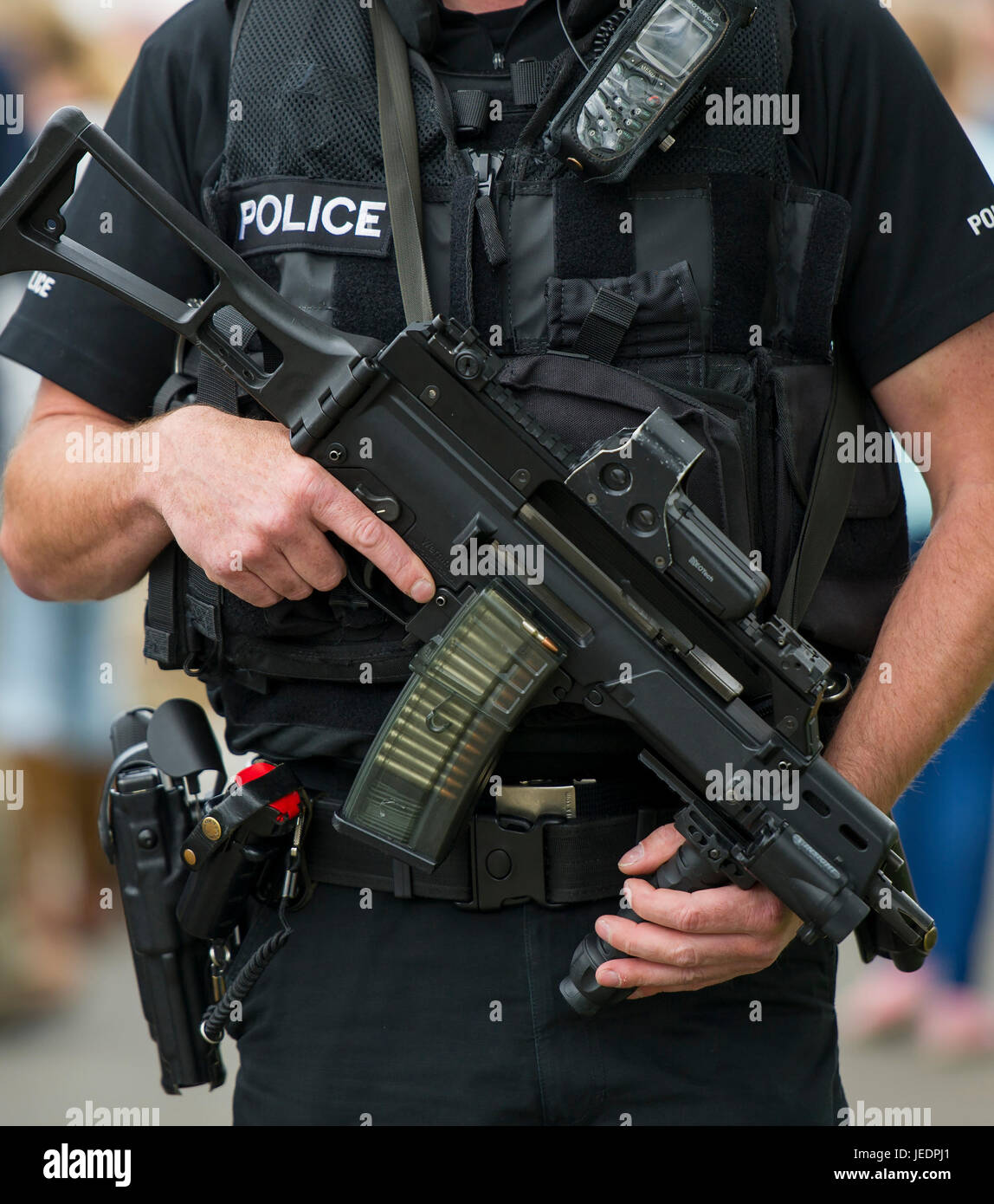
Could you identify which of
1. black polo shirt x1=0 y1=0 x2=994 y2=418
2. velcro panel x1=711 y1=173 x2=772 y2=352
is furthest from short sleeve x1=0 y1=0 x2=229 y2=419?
velcro panel x1=711 y1=173 x2=772 y2=352

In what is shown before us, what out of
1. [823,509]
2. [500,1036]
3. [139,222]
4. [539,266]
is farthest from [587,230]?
[500,1036]

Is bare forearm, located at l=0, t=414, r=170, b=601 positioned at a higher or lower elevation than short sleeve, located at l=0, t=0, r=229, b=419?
lower

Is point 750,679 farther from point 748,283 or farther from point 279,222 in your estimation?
point 279,222

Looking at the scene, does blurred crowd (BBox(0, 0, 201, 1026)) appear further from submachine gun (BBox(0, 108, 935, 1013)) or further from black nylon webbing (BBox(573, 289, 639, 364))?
black nylon webbing (BBox(573, 289, 639, 364))

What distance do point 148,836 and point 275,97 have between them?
85 cm

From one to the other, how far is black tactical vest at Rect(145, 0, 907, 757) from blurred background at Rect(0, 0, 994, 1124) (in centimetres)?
144

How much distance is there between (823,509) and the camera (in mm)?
1312

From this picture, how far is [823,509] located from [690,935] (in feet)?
1.57

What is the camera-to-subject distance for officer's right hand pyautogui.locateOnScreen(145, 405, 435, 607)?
3.97 feet

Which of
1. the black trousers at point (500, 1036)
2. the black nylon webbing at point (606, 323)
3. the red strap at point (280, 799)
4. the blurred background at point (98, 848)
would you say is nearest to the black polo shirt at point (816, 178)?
the black nylon webbing at point (606, 323)

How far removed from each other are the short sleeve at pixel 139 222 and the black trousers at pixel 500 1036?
2.20 ft

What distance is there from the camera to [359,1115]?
4.17 ft

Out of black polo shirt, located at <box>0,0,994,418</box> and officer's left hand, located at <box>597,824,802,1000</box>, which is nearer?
officer's left hand, located at <box>597,824,802,1000</box>

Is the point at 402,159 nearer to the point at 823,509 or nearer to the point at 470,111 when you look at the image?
the point at 470,111
